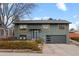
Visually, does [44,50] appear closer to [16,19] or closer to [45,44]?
[45,44]

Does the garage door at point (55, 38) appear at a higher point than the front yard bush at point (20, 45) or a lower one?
higher

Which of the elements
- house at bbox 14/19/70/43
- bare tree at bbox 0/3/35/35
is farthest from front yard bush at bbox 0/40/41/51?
bare tree at bbox 0/3/35/35

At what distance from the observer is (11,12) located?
6.81 meters

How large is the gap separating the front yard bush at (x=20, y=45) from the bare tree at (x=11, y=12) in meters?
0.45

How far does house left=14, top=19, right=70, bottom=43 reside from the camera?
609 centimetres

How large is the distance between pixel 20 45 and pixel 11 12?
38.5 inches

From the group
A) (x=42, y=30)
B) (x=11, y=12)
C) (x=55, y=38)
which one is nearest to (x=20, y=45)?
(x=42, y=30)

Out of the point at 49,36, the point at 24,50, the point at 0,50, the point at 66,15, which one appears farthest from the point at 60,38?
the point at 0,50

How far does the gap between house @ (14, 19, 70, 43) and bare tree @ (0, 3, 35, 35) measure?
0.81 feet

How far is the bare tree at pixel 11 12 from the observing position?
6.32 meters

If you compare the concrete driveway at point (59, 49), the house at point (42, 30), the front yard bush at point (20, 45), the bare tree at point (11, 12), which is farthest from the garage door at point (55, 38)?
the bare tree at point (11, 12)

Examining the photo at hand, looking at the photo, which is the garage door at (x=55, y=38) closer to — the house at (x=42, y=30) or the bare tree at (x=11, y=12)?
the house at (x=42, y=30)

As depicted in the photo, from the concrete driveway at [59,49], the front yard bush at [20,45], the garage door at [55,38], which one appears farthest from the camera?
the concrete driveway at [59,49]

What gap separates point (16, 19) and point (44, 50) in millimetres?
1161
